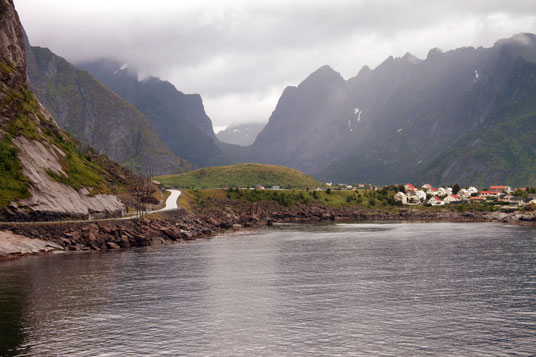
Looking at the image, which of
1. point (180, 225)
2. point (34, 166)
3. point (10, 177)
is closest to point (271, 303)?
point (10, 177)

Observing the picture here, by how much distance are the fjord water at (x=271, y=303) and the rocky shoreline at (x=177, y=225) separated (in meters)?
9.07

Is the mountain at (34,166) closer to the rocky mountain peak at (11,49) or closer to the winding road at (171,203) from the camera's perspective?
the rocky mountain peak at (11,49)

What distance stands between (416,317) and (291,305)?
12546 millimetres

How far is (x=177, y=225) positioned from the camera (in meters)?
127

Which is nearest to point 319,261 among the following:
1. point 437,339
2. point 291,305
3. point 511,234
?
point 291,305

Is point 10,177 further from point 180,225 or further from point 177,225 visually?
point 180,225

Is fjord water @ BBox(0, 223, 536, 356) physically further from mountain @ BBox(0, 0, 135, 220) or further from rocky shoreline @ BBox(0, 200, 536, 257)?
mountain @ BBox(0, 0, 135, 220)

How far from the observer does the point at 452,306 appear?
4950 centimetres

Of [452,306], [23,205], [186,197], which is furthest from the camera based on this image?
[186,197]

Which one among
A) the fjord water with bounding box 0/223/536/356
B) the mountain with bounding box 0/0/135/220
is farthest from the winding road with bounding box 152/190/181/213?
the fjord water with bounding box 0/223/536/356

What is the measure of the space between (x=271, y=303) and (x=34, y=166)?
253ft

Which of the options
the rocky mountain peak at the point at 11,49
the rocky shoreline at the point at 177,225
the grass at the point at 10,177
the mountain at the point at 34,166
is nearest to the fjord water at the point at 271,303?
the rocky shoreline at the point at 177,225

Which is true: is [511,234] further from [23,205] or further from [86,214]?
[23,205]

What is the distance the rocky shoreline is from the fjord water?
9.07 meters
